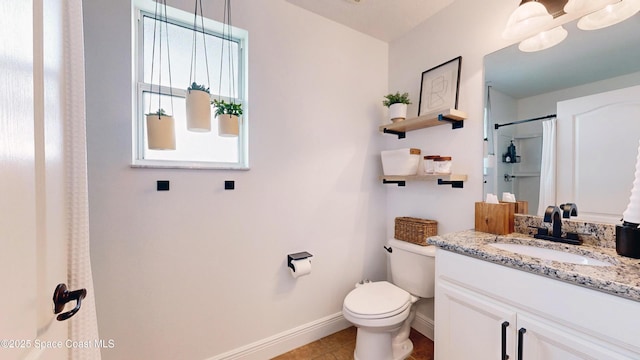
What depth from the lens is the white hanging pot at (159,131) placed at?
4.15 ft

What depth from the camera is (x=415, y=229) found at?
1.83m

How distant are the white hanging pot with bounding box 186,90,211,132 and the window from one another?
0.78ft

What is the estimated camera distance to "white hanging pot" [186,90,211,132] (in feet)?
4.27

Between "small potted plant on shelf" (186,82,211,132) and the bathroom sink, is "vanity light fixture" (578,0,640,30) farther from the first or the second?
"small potted plant on shelf" (186,82,211,132)

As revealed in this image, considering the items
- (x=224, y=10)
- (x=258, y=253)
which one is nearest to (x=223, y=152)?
(x=258, y=253)

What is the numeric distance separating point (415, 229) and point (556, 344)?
3.17 ft

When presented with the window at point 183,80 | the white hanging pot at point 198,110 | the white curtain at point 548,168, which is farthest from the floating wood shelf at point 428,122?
the white hanging pot at point 198,110

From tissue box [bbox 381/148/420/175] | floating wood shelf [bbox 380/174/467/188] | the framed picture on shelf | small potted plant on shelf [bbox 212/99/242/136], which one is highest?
the framed picture on shelf

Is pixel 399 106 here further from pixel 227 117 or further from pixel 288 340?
pixel 288 340

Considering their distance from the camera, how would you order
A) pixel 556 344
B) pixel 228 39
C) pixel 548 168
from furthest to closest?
pixel 228 39
pixel 548 168
pixel 556 344

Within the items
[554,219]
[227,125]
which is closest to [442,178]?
[554,219]

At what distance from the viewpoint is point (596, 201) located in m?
1.22

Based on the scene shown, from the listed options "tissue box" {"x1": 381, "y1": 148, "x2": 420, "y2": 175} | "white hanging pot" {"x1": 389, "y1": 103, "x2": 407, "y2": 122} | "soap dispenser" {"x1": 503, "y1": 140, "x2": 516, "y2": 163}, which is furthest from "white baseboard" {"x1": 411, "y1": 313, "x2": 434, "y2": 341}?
"white hanging pot" {"x1": 389, "y1": 103, "x2": 407, "y2": 122}

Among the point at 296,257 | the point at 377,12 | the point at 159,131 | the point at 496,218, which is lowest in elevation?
the point at 296,257
